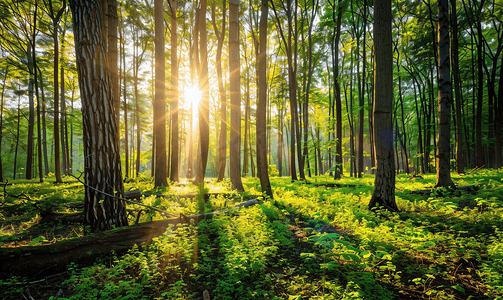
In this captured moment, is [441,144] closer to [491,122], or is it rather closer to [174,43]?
[174,43]

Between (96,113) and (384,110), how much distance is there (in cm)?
634

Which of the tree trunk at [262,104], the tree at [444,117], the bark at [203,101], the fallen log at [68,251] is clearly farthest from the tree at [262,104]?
the tree at [444,117]

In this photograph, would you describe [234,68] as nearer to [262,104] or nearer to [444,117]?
[262,104]

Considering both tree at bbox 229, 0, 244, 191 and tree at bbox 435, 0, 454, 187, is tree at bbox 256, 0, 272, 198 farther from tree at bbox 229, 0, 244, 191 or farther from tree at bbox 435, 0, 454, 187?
tree at bbox 435, 0, 454, 187

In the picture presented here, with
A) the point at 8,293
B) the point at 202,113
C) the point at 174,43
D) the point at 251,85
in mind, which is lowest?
the point at 8,293

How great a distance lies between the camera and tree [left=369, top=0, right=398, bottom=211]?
4.98m

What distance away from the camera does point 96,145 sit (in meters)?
3.61

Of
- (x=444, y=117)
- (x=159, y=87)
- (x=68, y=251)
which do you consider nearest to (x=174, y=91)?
(x=159, y=87)

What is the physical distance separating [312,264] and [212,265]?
1508 mm

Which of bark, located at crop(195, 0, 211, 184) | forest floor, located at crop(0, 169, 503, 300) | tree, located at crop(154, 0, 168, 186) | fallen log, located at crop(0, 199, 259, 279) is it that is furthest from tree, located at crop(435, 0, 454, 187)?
tree, located at crop(154, 0, 168, 186)

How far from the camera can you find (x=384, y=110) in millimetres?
5000

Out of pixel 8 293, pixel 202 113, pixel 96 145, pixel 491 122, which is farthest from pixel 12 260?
pixel 491 122

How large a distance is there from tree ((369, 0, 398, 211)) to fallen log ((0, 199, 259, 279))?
5304mm

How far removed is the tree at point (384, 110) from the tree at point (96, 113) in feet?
19.6
